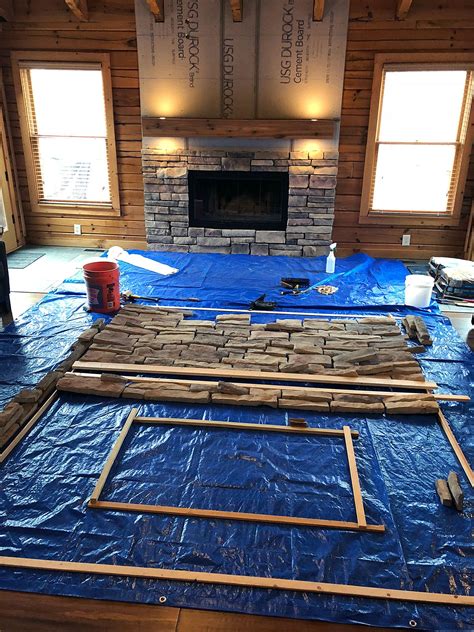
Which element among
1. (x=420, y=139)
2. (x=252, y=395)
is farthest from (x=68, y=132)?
(x=252, y=395)

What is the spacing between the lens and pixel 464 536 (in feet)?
6.48

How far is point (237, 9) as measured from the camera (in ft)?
16.6

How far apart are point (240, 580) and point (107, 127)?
17.6ft

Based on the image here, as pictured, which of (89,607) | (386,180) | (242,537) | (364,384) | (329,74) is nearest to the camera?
(89,607)

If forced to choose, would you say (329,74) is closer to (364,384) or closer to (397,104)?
(397,104)

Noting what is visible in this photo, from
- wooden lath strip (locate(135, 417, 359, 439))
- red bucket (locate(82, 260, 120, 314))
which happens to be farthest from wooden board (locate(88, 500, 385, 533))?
red bucket (locate(82, 260, 120, 314))

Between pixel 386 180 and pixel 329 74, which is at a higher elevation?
pixel 329 74

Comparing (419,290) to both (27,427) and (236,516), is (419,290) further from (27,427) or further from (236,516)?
(27,427)

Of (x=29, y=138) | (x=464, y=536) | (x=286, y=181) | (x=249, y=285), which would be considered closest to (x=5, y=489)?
(x=464, y=536)

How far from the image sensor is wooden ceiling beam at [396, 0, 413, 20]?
16.2ft

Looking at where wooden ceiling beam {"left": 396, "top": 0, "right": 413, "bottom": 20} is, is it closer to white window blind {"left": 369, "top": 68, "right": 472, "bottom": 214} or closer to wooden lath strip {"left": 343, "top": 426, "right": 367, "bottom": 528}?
white window blind {"left": 369, "top": 68, "right": 472, "bottom": 214}

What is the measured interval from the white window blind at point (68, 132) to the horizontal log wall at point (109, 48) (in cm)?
18

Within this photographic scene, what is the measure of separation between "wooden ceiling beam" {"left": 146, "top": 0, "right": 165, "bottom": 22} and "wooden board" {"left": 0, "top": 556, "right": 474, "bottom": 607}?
5194 mm

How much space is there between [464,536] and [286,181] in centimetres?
440
